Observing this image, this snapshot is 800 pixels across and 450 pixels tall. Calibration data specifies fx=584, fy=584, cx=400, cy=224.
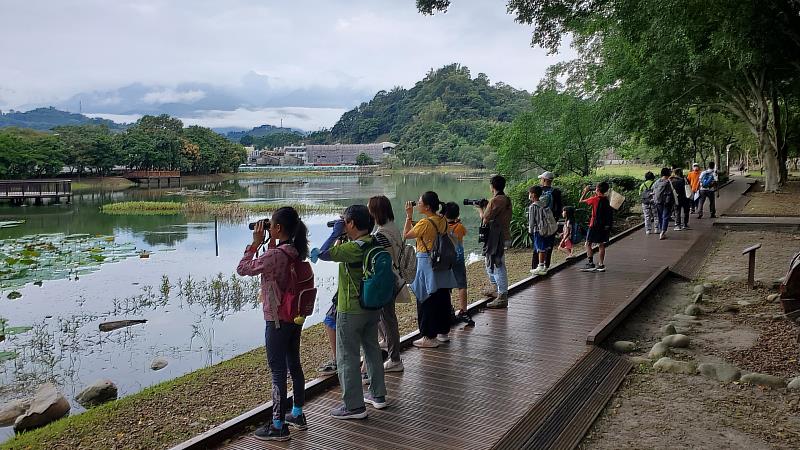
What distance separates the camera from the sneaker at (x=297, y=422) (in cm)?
387

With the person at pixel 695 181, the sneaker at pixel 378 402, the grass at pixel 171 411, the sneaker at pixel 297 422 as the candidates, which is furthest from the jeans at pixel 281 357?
the person at pixel 695 181

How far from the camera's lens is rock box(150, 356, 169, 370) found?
786cm

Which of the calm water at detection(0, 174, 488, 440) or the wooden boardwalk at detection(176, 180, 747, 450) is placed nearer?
the wooden boardwalk at detection(176, 180, 747, 450)

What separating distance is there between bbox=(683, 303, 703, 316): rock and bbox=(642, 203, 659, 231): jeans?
677cm

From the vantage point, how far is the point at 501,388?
15.0 feet

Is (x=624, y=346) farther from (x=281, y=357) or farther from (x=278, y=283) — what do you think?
(x=278, y=283)

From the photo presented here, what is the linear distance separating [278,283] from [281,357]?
1.57ft

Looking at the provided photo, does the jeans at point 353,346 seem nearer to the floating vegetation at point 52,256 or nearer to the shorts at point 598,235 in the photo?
the shorts at point 598,235

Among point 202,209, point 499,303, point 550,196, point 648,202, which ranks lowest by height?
point 202,209

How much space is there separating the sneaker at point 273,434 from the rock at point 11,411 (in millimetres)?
3974

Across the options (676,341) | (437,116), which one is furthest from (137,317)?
(437,116)

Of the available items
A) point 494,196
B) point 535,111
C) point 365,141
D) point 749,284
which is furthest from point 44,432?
point 365,141

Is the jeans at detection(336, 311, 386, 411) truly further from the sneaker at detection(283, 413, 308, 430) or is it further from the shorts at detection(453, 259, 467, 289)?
the shorts at detection(453, 259, 467, 289)

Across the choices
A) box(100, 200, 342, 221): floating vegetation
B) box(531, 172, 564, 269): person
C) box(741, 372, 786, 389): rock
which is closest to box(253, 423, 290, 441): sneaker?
box(741, 372, 786, 389): rock
